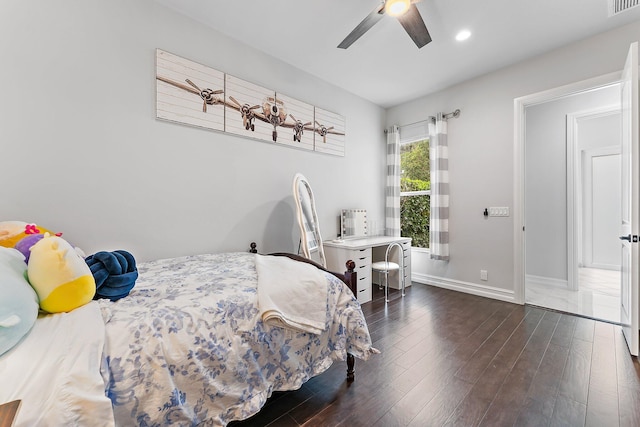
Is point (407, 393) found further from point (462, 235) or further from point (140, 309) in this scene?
point (462, 235)

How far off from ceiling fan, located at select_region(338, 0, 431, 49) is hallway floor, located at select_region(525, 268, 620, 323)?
3.12 m

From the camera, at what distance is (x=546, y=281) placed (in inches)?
158

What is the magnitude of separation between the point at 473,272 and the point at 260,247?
274 cm

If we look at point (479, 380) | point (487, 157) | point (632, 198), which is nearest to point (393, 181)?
point (487, 157)

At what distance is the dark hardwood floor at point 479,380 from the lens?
1477 millimetres

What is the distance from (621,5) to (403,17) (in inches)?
75.3

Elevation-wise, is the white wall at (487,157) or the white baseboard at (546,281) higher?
the white wall at (487,157)

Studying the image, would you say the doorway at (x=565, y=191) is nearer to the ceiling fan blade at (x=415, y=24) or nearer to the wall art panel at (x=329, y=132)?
the ceiling fan blade at (x=415, y=24)

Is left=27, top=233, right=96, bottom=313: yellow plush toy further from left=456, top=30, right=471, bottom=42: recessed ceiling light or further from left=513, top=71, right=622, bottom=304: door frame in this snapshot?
left=513, top=71, right=622, bottom=304: door frame

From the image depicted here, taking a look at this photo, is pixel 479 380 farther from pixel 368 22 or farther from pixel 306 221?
pixel 368 22

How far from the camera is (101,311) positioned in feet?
3.67

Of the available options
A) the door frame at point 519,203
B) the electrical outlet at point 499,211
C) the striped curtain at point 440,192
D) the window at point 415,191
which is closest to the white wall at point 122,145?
the striped curtain at point 440,192

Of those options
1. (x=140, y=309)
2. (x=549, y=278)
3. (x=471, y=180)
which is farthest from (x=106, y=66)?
(x=549, y=278)

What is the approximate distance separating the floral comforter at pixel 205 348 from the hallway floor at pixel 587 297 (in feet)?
9.03
